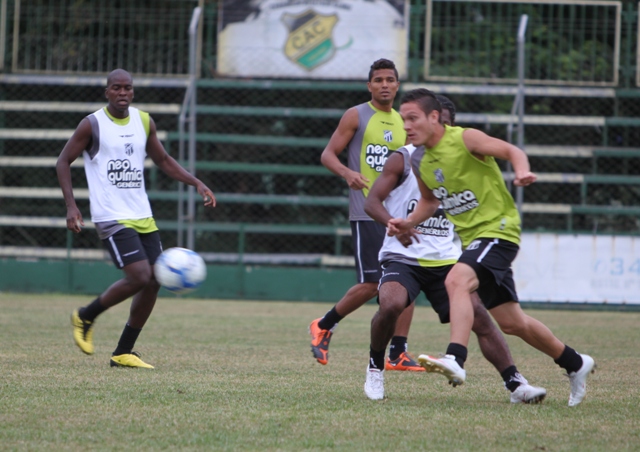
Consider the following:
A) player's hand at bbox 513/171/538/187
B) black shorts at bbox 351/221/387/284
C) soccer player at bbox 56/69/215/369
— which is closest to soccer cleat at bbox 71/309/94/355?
soccer player at bbox 56/69/215/369

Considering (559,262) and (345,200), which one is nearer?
(559,262)

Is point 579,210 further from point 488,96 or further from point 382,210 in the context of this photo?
point 382,210

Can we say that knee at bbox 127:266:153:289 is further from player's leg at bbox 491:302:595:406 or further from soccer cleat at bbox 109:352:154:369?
player's leg at bbox 491:302:595:406

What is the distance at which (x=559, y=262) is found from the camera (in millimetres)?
14578

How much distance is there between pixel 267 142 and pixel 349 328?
22.5 feet

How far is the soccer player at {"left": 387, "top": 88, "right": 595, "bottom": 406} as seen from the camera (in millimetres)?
5293

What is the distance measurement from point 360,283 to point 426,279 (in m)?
1.33

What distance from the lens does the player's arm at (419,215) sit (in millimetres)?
5656

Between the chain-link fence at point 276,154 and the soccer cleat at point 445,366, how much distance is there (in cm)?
1140

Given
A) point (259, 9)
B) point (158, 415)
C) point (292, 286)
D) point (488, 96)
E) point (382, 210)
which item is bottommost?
point (292, 286)

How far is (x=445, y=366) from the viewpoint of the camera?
4836mm

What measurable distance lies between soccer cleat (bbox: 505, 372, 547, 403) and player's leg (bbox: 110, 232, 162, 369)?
2.74m

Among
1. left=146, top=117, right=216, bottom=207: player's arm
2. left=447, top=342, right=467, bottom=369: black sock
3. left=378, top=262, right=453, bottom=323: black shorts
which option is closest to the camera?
left=447, top=342, right=467, bottom=369: black sock

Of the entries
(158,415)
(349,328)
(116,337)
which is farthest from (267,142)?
(158,415)
